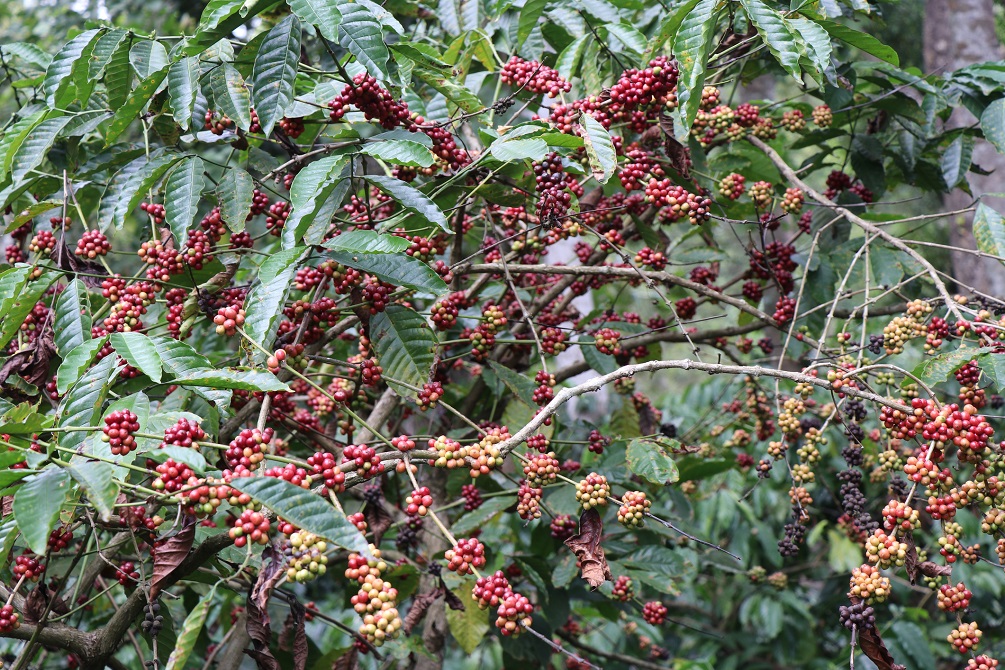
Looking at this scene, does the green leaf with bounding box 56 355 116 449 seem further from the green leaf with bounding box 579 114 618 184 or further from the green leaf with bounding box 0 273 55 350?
the green leaf with bounding box 579 114 618 184

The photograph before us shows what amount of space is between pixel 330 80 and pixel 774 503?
12.0 ft

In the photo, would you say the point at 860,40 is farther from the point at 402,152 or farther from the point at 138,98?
the point at 138,98

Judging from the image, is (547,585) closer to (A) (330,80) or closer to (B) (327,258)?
(B) (327,258)

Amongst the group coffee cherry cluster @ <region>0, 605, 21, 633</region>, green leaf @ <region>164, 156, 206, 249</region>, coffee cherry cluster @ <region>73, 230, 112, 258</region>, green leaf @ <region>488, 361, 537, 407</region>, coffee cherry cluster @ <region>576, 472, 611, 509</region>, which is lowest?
green leaf @ <region>488, 361, 537, 407</region>

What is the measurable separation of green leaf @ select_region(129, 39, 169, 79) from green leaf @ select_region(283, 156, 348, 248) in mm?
601

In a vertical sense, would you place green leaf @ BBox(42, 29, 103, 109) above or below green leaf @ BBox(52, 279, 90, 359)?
above

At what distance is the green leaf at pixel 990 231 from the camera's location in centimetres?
229

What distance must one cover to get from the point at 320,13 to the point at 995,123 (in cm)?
211

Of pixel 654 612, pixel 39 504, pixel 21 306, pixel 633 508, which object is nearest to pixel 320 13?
pixel 21 306

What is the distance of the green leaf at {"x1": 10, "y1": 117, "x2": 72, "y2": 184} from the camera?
2.17 meters

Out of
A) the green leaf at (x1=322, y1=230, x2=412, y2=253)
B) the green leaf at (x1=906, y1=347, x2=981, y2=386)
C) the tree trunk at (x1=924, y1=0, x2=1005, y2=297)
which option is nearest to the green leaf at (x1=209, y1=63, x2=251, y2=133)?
the green leaf at (x1=322, y1=230, x2=412, y2=253)

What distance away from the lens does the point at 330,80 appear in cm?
238

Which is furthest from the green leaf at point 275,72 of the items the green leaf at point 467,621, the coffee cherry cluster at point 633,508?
the green leaf at point 467,621

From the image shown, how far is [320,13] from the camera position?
1.80m
